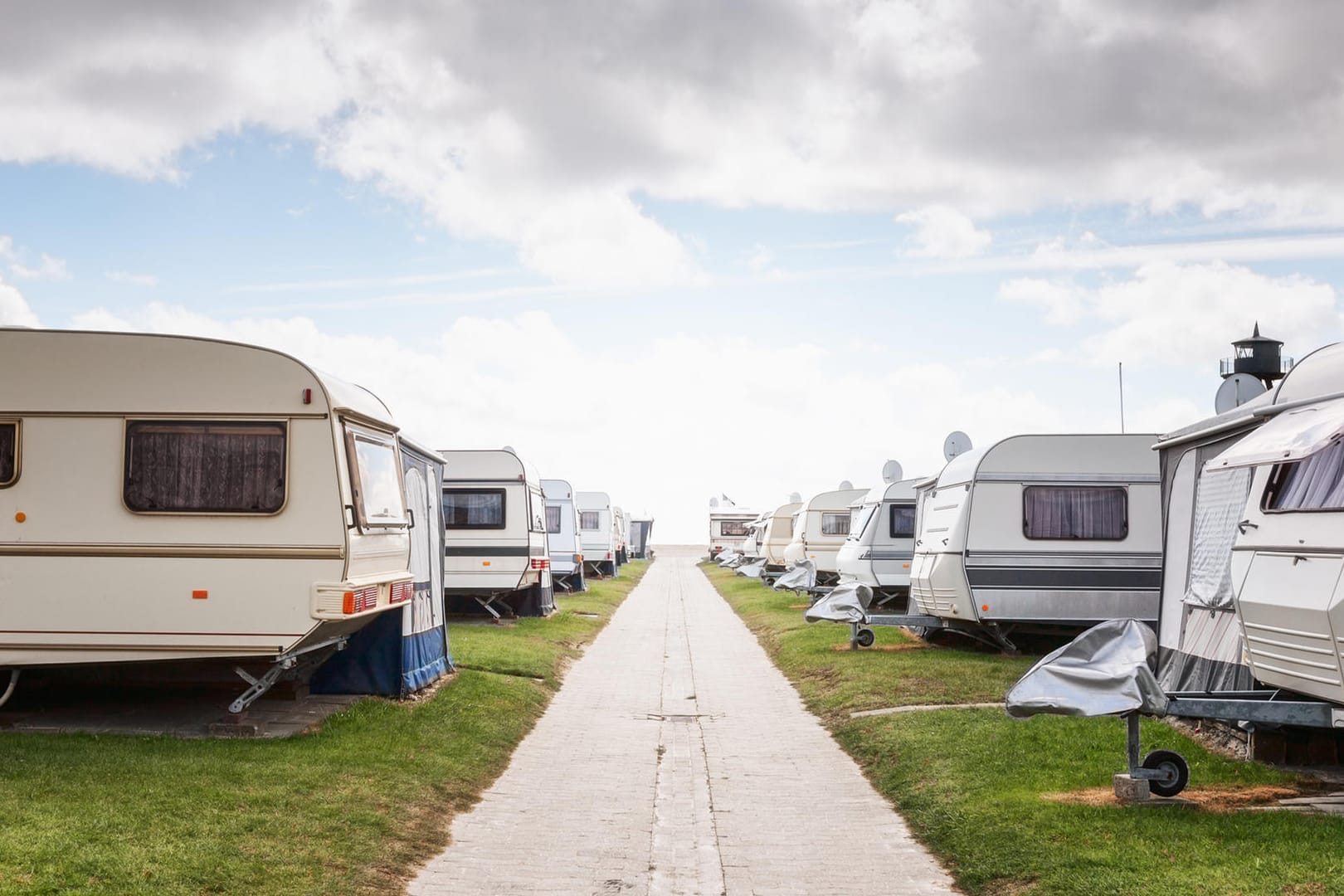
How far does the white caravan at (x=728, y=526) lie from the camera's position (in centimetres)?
6850

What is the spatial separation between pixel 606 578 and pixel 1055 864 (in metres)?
38.7

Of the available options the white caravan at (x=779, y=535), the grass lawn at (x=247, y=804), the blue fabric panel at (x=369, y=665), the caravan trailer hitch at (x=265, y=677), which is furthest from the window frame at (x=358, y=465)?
the white caravan at (x=779, y=535)

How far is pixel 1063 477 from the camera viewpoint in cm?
1652

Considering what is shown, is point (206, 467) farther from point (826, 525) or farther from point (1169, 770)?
point (826, 525)

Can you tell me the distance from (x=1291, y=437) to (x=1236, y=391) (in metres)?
4.59

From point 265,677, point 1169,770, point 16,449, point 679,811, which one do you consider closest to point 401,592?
point 265,677

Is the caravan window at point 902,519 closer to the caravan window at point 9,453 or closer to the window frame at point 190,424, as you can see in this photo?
the window frame at point 190,424

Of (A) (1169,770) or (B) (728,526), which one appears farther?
(B) (728,526)

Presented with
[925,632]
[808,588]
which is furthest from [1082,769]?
[808,588]

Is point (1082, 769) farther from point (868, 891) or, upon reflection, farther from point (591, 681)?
point (591, 681)

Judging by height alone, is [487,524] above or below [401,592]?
above

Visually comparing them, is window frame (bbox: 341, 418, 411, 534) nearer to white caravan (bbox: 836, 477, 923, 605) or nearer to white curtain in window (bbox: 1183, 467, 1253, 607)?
white curtain in window (bbox: 1183, 467, 1253, 607)

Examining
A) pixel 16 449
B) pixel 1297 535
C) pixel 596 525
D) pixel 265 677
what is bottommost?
pixel 265 677

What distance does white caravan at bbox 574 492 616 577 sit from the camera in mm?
43094
